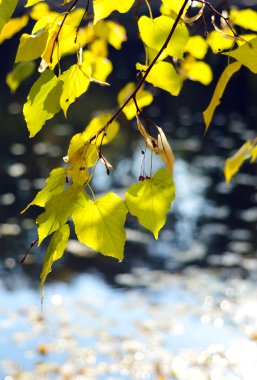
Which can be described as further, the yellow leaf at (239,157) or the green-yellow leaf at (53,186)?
the yellow leaf at (239,157)

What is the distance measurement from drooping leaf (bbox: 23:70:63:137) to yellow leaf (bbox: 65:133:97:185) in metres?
0.03

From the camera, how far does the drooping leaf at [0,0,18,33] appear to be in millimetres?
636

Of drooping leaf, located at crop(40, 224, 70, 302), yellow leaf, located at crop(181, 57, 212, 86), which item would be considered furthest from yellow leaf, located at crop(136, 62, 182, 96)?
yellow leaf, located at crop(181, 57, 212, 86)

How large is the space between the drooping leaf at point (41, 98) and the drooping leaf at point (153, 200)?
0.32ft

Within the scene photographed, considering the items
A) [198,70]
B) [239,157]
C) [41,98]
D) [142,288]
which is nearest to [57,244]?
[41,98]

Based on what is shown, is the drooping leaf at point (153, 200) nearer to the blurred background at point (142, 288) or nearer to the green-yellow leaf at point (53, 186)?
the green-yellow leaf at point (53, 186)

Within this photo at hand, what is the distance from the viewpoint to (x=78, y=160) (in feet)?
2.16

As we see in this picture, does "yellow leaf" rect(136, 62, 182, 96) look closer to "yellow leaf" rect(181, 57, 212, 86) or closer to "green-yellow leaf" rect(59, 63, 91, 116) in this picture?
"green-yellow leaf" rect(59, 63, 91, 116)

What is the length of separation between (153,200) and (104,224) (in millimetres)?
47

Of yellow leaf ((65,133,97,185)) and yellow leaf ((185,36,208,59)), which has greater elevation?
yellow leaf ((65,133,97,185))

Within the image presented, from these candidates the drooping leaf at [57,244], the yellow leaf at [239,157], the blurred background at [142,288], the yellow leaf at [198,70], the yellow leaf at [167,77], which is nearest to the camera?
the drooping leaf at [57,244]

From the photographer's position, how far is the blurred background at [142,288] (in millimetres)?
4336

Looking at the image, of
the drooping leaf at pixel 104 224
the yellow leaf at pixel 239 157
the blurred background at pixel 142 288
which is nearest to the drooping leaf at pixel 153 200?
the drooping leaf at pixel 104 224

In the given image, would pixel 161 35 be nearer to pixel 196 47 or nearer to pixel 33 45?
pixel 33 45
